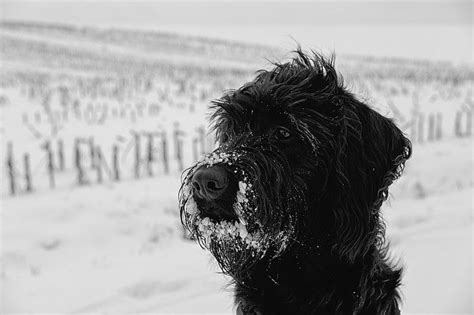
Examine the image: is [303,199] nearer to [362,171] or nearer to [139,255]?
[362,171]

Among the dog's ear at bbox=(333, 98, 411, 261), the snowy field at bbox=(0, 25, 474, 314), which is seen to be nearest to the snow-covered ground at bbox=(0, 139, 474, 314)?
the snowy field at bbox=(0, 25, 474, 314)

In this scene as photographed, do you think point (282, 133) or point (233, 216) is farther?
point (282, 133)

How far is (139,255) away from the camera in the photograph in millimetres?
5652

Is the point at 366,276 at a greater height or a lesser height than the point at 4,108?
greater

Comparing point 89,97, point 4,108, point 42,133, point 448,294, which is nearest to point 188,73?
point 89,97

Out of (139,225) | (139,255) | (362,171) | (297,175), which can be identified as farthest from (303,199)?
(139,225)

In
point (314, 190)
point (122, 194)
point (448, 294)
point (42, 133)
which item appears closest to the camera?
point (314, 190)

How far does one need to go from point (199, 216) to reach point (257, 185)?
1.06 ft

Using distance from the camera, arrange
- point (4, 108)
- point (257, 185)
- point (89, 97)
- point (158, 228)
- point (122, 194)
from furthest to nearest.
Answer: point (89, 97) → point (4, 108) → point (122, 194) → point (158, 228) → point (257, 185)

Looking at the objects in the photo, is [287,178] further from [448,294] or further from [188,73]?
[188,73]

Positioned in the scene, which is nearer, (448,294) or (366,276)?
(366,276)

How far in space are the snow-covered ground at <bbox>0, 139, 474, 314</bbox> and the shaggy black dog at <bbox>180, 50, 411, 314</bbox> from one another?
54 centimetres

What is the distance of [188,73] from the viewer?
32719 mm

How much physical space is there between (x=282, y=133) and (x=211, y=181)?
0.57 metres
